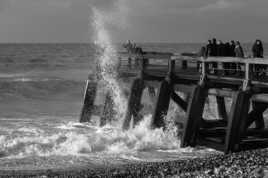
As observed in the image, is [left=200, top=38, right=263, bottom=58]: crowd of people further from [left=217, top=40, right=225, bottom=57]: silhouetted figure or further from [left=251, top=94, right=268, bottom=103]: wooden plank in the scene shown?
[left=251, top=94, right=268, bottom=103]: wooden plank

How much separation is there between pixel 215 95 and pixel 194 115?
33.4 inches

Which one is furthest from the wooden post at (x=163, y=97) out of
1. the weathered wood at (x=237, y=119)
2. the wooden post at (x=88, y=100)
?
the wooden post at (x=88, y=100)

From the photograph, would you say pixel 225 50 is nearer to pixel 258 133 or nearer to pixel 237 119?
pixel 258 133

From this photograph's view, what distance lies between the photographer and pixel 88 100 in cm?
1978

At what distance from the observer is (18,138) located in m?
15.4

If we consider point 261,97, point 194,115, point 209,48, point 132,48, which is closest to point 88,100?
point 132,48

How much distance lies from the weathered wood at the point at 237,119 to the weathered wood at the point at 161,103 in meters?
3.34

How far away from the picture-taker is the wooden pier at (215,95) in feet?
Answer: 39.3

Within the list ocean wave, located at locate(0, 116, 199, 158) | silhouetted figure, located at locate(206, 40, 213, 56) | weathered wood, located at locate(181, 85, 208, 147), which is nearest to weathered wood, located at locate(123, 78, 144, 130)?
ocean wave, located at locate(0, 116, 199, 158)

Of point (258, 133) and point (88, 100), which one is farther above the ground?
point (88, 100)

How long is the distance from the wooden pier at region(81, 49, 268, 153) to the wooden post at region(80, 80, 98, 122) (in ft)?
8.34

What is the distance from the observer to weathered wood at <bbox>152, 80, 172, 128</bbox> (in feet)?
49.2

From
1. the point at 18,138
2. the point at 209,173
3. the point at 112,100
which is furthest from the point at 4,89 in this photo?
the point at 209,173

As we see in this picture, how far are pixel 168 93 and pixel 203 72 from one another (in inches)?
72.3
